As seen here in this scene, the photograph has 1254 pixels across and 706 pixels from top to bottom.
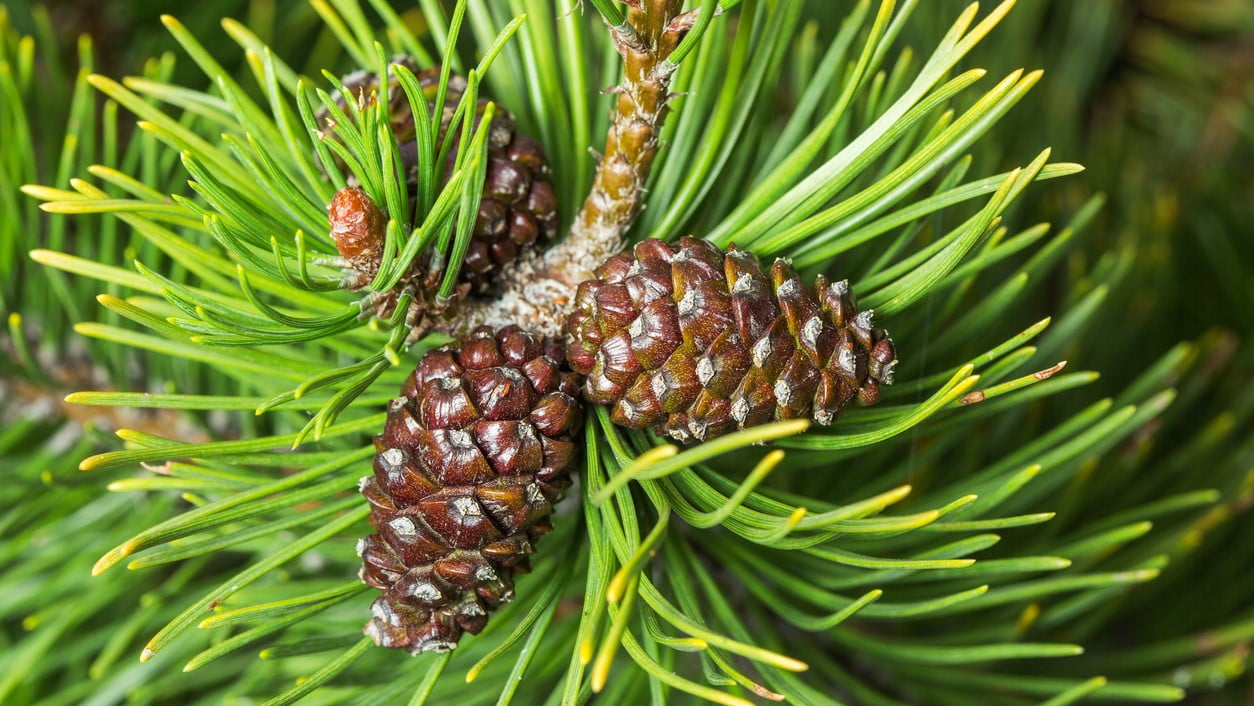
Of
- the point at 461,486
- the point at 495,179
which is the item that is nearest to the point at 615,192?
the point at 495,179

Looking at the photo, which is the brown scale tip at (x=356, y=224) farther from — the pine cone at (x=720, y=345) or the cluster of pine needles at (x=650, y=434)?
the pine cone at (x=720, y=345)

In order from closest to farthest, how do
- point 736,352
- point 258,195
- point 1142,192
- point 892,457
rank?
point 736,352
point 258,195
point 892,457
point 1142,192

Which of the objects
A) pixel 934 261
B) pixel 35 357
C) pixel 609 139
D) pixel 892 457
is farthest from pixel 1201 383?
pixel 35 357

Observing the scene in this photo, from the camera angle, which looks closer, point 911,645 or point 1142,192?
point 911,645

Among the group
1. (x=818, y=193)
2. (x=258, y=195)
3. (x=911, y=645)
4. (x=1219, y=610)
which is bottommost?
(x=1219, y=610)

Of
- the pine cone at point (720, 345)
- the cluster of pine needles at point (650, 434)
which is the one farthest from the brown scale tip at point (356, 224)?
the pine cone at point (720, 345)

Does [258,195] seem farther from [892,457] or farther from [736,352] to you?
[892,457]
